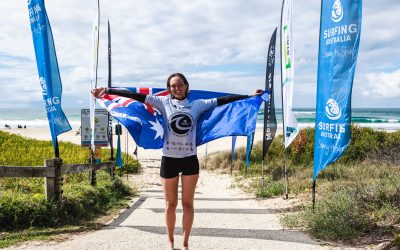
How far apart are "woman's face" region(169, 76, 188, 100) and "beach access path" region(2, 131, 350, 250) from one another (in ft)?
7.22

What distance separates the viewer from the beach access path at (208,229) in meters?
5.75

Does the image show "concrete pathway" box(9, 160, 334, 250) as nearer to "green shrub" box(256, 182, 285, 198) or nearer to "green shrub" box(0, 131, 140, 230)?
"green shrub" box(256, 182, 285, 198)

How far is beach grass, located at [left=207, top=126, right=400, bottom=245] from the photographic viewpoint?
613cm

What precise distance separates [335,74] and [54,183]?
17.6 feet

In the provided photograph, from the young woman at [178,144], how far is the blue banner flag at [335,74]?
2.53 m

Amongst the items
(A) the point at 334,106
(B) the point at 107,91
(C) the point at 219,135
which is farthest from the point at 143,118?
(A) the point at 334,106

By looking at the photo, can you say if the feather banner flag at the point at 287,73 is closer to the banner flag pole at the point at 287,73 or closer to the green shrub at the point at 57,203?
the banner flag pole at the point at 287,73

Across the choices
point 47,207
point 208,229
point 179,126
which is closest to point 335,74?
point 179,126

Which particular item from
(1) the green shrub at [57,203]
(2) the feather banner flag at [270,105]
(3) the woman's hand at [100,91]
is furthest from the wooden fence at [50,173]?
(2) the feather banner flag at [270,105]

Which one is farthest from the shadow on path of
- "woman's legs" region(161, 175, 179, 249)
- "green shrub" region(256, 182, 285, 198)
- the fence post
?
"green shrub" region(256, 182, 285, 198)

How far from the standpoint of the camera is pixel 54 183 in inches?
285

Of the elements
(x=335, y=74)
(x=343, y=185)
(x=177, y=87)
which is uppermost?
(x=335, y=74)

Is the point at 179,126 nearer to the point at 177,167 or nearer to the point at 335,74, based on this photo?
the point at 177,167

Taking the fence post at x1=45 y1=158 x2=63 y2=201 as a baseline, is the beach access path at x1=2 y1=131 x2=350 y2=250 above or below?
below
